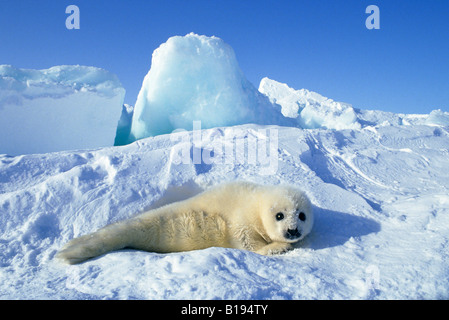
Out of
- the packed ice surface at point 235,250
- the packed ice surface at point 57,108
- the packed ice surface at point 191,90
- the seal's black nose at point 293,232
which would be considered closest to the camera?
the packed ice surface at point 235,250

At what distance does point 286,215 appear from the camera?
7.71 feet

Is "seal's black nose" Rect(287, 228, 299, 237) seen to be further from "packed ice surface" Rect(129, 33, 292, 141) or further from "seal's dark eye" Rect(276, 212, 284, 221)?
"packed ice surface" Rect(129, 33, 292, 141)

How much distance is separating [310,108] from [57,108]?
9.29 meters

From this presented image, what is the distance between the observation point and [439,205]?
101 inches

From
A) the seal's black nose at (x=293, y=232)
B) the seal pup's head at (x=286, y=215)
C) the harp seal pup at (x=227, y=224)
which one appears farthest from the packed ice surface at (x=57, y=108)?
the seal's black nose at (x=293, y=232)

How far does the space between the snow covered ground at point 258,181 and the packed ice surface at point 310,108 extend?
24.0 ft

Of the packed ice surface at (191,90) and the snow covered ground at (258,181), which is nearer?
the snow covered ground at (258,181)

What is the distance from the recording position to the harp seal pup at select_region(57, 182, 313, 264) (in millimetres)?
2318

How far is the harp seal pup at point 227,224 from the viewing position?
232 cm

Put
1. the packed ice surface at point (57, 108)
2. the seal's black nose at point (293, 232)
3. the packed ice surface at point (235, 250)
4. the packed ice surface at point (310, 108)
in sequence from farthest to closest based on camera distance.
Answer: the packed ice surface at point (310, 108) < the packed ice surface at point (57, 108) < the seal's black nose at point (293, 232) < the packed ice surface at point (235, 250)

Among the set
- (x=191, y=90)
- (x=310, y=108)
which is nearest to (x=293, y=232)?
(x=191, y=90)

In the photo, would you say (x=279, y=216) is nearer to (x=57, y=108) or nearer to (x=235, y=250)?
(x=235, y=250)

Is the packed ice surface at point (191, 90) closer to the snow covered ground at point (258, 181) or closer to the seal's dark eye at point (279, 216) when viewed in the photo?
the snow covered ground at point (258, 181)
